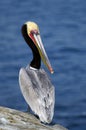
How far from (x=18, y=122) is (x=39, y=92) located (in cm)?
135

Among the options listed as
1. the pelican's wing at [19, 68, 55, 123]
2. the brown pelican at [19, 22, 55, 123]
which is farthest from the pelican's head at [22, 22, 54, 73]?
the pelican's wing at [19, 68, 55, 123]

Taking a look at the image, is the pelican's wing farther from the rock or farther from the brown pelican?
the rock

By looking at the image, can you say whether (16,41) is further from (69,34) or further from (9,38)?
(69,34)

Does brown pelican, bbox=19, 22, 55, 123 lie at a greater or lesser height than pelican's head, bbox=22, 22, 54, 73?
lesser

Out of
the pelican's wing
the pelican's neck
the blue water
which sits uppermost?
the pelican's neck

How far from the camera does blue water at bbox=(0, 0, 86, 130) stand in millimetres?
17797

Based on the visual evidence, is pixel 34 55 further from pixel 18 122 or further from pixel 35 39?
pixel 18 122

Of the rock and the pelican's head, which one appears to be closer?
the rock

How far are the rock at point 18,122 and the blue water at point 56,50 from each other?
6.93 m

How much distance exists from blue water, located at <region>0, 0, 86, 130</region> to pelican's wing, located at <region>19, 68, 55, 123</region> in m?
5.83

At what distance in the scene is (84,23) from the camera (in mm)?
25812

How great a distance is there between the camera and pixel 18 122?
9148 mm

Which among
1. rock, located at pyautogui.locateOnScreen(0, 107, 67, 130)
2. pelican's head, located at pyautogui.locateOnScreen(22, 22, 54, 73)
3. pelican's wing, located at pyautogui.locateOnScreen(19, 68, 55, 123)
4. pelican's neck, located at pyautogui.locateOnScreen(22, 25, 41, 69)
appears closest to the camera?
rock, located at pyautogui.locateOnScreen(0, 107, 67, 130)

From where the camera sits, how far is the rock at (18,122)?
8.83 metres
